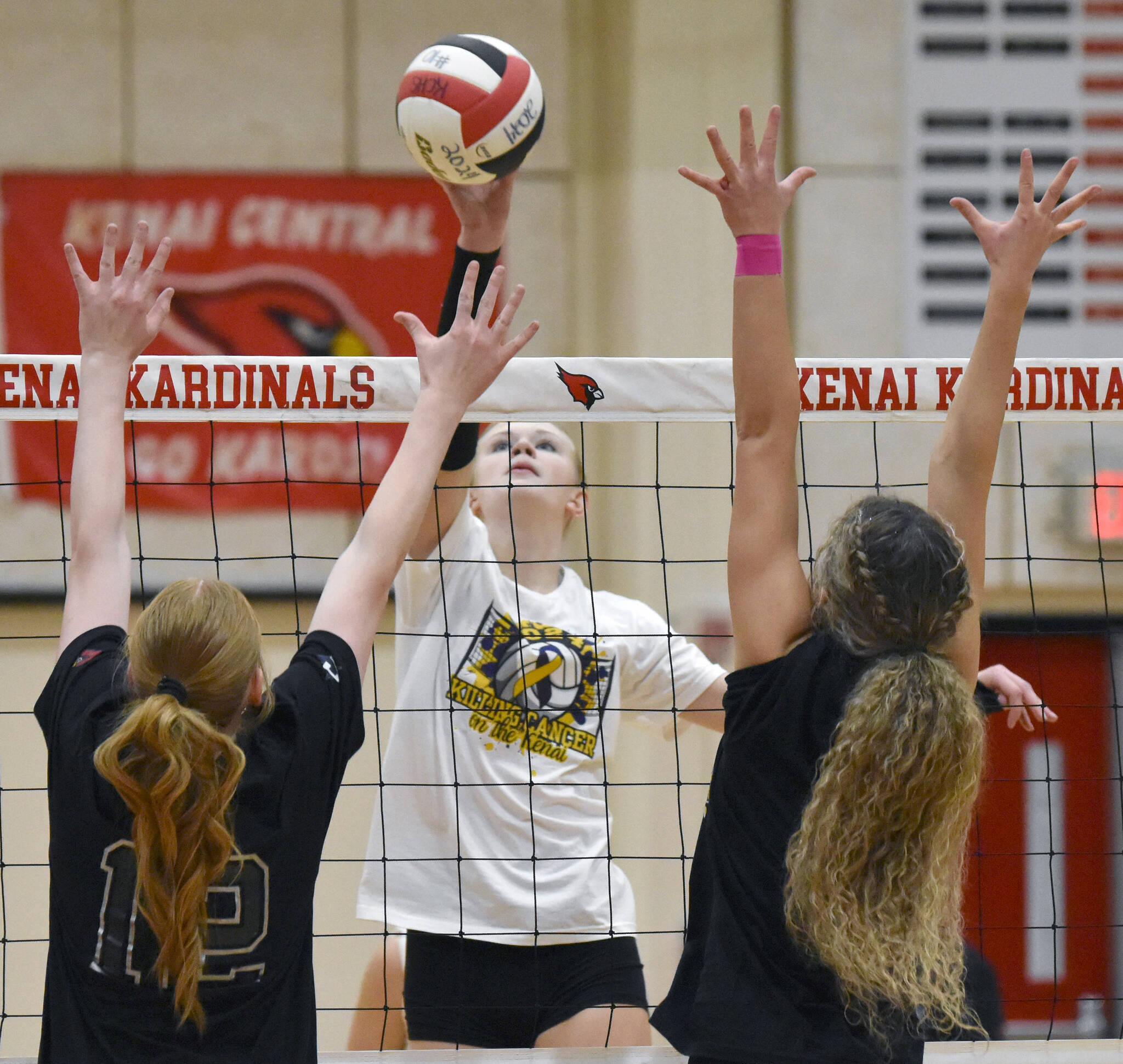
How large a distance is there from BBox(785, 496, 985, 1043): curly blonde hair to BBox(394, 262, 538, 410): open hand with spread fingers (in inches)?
24.9

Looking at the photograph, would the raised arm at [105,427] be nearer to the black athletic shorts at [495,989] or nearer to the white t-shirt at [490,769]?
the white t-shirt at [490,769]

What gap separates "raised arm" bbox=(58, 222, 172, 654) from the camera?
1.90 meters

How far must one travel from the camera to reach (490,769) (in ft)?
10.1

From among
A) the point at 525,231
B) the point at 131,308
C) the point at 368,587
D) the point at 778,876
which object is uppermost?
the point at 525,231

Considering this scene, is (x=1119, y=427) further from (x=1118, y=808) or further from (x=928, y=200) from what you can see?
(x=1118, y=808)

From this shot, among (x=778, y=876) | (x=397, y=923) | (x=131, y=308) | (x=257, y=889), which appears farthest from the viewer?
(x=397, y=923)

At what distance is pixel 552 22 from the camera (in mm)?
7219

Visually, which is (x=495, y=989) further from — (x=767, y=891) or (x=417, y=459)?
(x=417, y=459)

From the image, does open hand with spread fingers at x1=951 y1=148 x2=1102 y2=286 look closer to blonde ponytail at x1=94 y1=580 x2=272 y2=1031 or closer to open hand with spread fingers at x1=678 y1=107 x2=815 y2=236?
open hand with spread fingers at x1=678 y1=107 x2=815 y2=236

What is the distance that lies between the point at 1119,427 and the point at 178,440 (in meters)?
4.86

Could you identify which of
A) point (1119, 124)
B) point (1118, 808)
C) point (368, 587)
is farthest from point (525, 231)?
point (368, 587)

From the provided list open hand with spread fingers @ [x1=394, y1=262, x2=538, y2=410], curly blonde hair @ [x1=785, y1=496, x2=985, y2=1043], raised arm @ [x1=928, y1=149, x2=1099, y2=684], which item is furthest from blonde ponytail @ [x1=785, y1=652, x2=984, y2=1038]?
open hand with spread fingers @ [x1=394, y1=262, x2=538, y2=410]

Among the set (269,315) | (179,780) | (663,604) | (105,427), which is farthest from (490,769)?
(269,315)

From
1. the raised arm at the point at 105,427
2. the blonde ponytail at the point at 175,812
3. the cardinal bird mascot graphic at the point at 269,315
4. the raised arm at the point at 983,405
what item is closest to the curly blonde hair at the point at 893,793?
the raised arm at the point at 983,405
